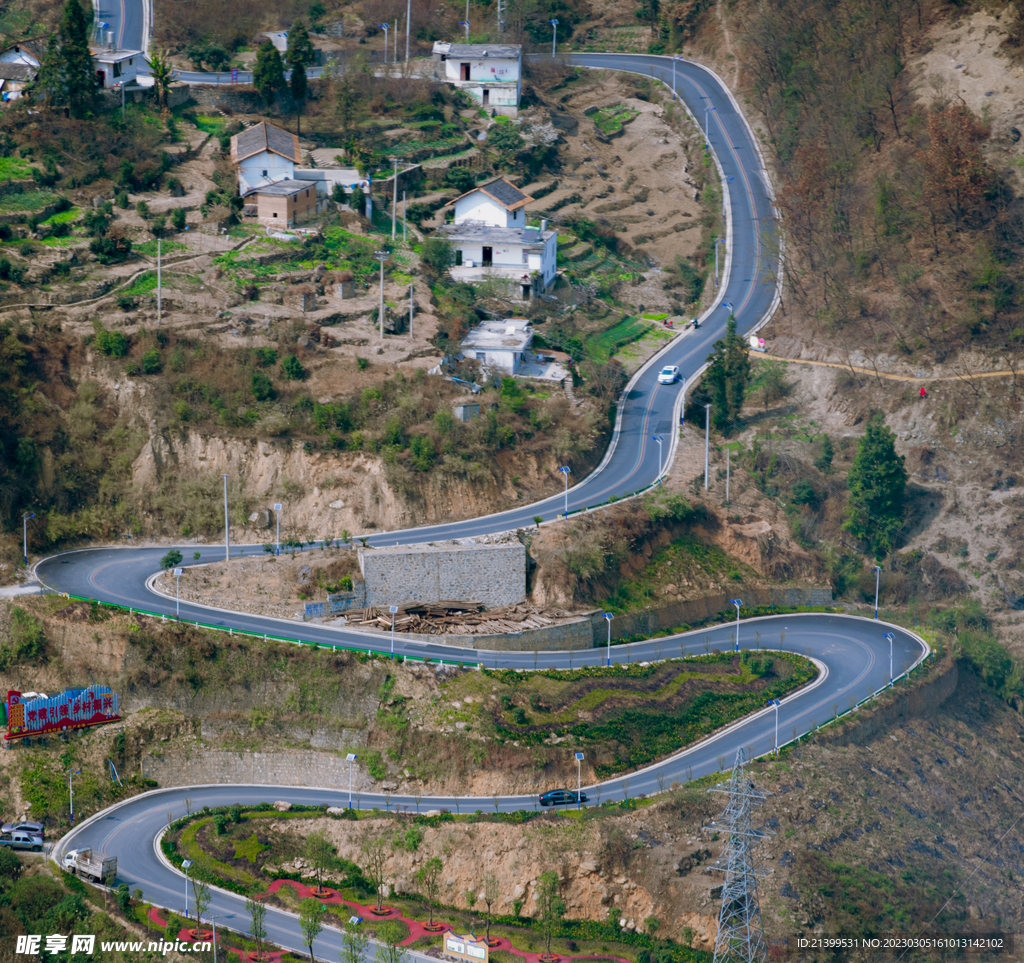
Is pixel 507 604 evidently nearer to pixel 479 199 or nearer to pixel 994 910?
pixel 994 910

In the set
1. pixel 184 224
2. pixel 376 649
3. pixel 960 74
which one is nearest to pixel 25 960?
pixel 376 649

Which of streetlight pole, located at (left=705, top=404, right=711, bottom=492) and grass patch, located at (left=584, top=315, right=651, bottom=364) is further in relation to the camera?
grass patch, located at (left=584, top=315, right=651, bottom=364)

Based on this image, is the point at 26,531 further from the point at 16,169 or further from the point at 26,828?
the point at 16,169

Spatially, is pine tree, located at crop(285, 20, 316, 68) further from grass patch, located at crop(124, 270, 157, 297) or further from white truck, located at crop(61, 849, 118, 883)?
white truck, located at crop(61, 849, 118, 883)

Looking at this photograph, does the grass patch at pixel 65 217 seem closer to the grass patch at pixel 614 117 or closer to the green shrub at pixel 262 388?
the green shrub at pixel 262 388

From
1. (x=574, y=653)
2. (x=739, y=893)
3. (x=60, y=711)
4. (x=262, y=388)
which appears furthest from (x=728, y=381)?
(x=60, y=711)

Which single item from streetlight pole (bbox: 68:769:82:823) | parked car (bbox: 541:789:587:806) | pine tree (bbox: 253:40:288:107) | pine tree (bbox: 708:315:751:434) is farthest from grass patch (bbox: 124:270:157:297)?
parked car (bbox: 541:789:587:806)

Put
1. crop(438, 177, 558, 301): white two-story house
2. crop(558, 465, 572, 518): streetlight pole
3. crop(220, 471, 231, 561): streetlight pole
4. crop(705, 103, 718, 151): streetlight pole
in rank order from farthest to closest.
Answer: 1. crop(705, 103, 718, 151): streetlight pole
2. crop(438, 177, 558, 301): white two-story house
3. crop(558, 465, 572, 518): streetlight pole
4. crop(220, 471, 231, 561): streetlight pole

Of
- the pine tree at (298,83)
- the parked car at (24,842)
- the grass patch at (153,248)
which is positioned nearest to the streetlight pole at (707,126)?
the pine tree at (298,83)
